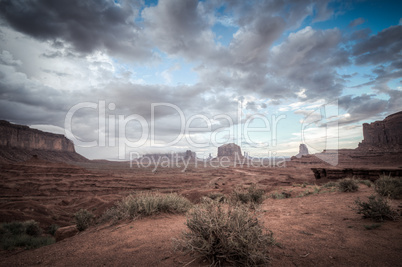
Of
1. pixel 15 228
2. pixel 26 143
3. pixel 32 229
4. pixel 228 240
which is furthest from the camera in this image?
pixel 26 143

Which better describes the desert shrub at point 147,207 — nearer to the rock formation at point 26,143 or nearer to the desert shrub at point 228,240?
the desert shrub at point 228,240

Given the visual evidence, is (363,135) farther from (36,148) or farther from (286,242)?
(36,148)

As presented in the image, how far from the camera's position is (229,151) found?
449 ft

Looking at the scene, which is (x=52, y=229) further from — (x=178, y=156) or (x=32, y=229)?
(x=178, y=156)

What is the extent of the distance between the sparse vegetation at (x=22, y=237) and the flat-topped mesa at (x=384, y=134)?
71.3 metres

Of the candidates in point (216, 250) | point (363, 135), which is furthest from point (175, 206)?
point (363, 135)

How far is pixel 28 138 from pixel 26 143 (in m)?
2.37

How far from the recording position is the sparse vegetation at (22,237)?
21.2ft

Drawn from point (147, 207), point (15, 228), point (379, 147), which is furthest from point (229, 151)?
point (147, 207)

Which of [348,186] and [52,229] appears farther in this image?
[52,229]

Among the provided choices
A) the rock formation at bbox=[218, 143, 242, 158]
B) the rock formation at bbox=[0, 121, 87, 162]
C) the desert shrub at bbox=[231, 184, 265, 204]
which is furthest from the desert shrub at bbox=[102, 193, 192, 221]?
the rock formation at bbox=[218, 143, 242, 158]

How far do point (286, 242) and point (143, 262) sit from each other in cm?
271

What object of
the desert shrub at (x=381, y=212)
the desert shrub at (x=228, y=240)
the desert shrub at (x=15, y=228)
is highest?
the desert shrub at (x=228, y=240)

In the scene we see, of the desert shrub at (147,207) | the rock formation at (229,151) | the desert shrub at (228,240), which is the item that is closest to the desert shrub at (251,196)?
the desert shrub at (147,207)
